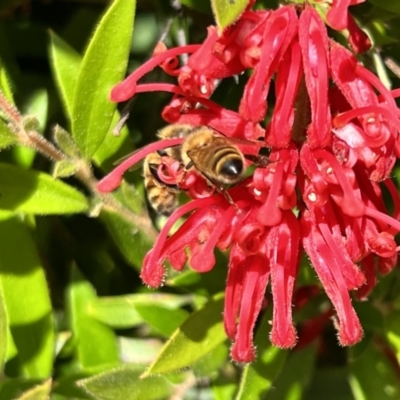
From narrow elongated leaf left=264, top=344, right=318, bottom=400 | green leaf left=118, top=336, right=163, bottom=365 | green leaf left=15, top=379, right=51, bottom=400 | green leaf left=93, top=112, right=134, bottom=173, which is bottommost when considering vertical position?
narrow elongated leaf left=264, top=344, right=318, bottom=400

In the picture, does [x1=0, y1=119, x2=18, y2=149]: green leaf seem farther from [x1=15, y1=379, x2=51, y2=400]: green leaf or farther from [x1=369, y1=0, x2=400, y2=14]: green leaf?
[x1=369, y1=0, x2=400, y2=14]: green leaf

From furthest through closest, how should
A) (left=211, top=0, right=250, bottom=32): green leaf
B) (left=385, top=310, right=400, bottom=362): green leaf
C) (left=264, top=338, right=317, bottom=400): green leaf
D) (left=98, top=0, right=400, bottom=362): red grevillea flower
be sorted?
(left=264, top=338, right=317, bottom=400): green leaf < (left=385, top=310, right=400, bottom=362): green leaf < (left=98, top=0, right=400, bottom=362): red grevillea flower < (left=211, top=0, right=250, bottom=32): green leaf

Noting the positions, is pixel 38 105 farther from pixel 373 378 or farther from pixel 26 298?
pixel 373 378

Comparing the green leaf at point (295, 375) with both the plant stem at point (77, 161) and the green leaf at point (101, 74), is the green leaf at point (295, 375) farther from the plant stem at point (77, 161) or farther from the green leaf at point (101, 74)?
the green leaf at point (101, 74)

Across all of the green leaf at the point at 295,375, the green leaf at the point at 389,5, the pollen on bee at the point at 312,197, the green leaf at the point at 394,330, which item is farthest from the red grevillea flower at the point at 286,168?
the green leaf at the point at 295,375

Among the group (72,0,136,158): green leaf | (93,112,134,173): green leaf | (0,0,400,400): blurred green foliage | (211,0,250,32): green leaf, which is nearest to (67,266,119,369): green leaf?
(0,0,400,400): blurred green foliage

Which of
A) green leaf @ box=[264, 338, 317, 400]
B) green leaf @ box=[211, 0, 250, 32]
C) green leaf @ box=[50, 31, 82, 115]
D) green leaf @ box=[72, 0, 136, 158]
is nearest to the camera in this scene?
green leaf @ box=[211, 0, 250, 32]

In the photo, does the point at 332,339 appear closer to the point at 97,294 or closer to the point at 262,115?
the point at 97,294
